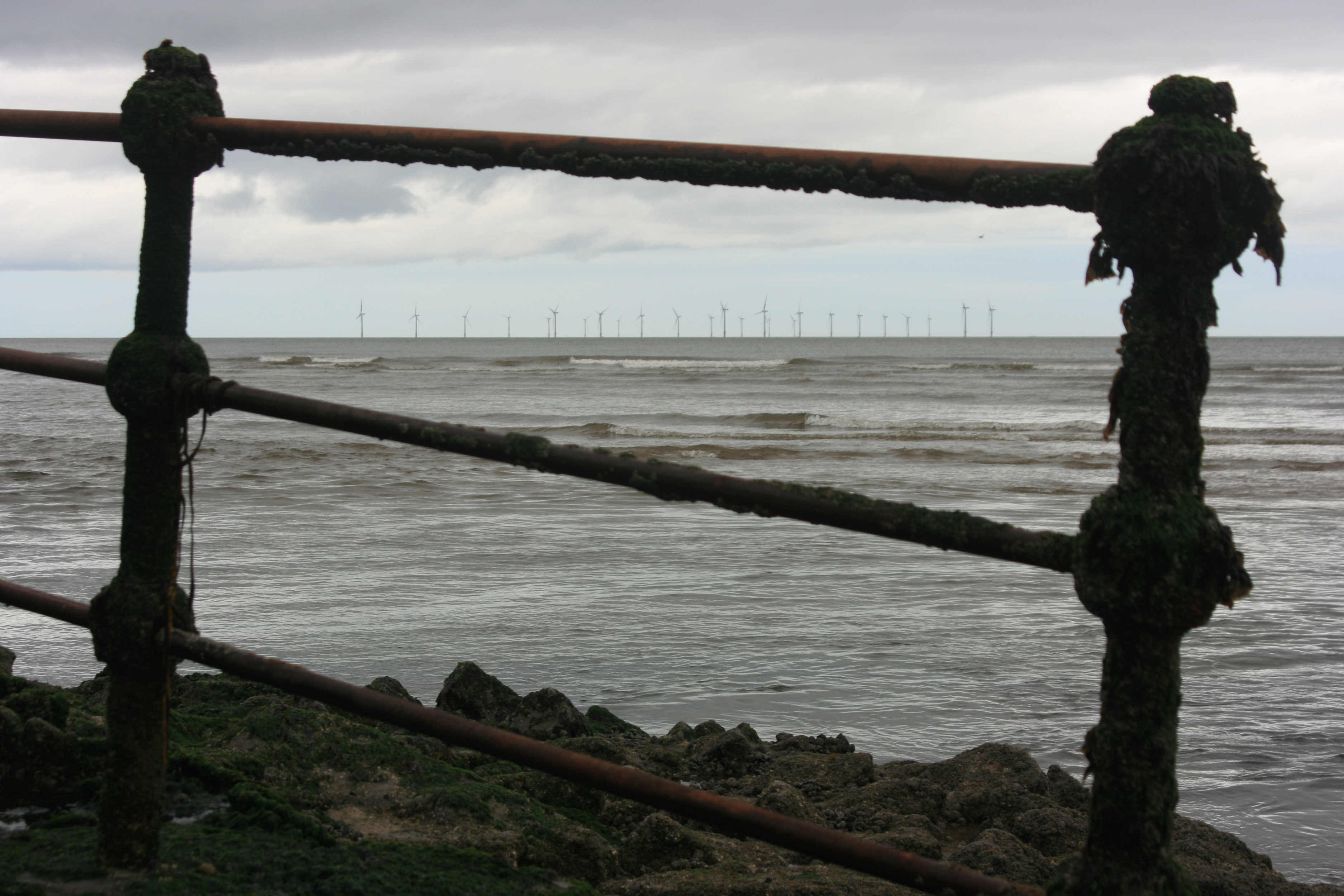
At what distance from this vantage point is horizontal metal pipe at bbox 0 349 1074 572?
3.24ft

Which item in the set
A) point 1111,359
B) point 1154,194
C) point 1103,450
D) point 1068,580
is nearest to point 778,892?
point 1154,194

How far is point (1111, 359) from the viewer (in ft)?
190

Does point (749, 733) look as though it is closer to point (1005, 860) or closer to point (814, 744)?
point (814, 744)

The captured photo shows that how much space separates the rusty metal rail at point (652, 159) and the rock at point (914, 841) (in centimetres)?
172

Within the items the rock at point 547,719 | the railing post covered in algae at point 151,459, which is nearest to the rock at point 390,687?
the rock at point 547,719

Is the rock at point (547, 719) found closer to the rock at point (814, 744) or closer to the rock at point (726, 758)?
the rock at point (726, 758)

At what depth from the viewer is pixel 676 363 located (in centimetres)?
5316

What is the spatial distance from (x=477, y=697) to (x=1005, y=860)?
5.33 ft

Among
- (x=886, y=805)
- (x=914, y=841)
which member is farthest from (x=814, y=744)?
(x=914, y=841)

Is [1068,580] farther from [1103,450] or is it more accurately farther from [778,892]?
[1103,450]

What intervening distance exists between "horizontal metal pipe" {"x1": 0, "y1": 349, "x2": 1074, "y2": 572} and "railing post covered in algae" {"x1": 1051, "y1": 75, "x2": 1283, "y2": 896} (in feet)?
0.24

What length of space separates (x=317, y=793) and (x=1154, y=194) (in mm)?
1767

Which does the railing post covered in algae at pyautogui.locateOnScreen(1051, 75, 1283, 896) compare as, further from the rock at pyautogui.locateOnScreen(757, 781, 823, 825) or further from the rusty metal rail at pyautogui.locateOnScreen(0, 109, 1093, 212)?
the rock at pyautogui.locateOnScreen(757, 781, 823, 825)

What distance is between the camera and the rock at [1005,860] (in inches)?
88.9
